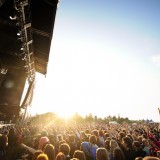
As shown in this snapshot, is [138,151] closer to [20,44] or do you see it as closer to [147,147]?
[147,147]

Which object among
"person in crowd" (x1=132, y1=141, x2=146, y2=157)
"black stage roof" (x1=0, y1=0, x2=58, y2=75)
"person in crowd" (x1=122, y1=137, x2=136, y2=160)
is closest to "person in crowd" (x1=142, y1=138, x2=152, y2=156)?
"person in crowd" (x1=132, y1=141, x2=146, y2=157)

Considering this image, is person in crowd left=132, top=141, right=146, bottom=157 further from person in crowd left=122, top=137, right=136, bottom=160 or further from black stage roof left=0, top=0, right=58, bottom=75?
black stage roof left=0, top=0, right=58, bottom=75

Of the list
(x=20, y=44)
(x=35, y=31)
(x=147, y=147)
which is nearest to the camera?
(x=147, y=147)

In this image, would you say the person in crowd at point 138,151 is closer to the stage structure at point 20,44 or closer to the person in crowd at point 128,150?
the person in crowd at point 128,150

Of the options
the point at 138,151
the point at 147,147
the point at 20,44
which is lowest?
the point at 138,151

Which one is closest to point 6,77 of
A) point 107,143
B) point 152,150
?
point 107,143

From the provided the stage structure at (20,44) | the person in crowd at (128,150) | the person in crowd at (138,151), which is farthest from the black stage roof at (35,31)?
the person in crowd at (138,151)

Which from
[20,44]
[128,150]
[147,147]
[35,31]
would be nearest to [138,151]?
[128,150]

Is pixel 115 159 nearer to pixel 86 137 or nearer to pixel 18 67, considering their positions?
pixel 86 137

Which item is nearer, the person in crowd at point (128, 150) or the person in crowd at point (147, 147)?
the person in crowd at point (128, 150)

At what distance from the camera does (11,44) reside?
9953mm

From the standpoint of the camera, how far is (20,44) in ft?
32.3

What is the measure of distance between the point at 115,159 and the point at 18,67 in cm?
1001

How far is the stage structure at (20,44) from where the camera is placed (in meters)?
7.06
